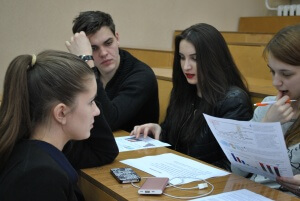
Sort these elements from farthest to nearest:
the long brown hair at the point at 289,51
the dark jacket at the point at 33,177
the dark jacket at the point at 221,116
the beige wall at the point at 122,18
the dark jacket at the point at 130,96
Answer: the beige wall at the point at 122,18 < the dark jacket at the point at 130,96 < the dark jacket at the point at 221,116 < the long brown hair at the point at 289,51 < the dark jacket at the point at 33,177

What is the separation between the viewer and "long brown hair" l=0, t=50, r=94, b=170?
94cm

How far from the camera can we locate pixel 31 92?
0.97 meters

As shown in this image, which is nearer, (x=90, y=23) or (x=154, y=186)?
(x=154, y=186)

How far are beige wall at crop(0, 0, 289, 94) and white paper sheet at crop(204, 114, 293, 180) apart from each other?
8.61ft

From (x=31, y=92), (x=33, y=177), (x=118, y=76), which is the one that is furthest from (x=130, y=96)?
(x=33, y=177)

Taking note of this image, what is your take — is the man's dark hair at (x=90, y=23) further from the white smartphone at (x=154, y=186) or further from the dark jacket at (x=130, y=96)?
the white smartphone at (x=154, y=186)

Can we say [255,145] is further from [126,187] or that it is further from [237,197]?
[126,187]

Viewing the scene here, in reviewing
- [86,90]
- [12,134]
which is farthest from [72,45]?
[12,134]

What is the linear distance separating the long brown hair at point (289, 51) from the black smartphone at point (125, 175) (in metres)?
0.54

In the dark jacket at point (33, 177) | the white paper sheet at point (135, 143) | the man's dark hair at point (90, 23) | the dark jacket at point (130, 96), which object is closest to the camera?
the dark jacket at point (33, 177)

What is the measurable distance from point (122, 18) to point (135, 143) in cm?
309

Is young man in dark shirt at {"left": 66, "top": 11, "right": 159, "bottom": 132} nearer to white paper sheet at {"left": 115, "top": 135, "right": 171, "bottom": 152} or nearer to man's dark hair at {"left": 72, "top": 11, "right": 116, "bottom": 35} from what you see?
man's dark hair at {"left": 72, "top": 11, "right": 116, "bottom": 35}

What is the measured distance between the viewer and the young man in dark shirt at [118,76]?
189 centimetres

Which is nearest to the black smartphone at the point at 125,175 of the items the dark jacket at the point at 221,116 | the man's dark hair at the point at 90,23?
the dark jacket at the point at 221,116
